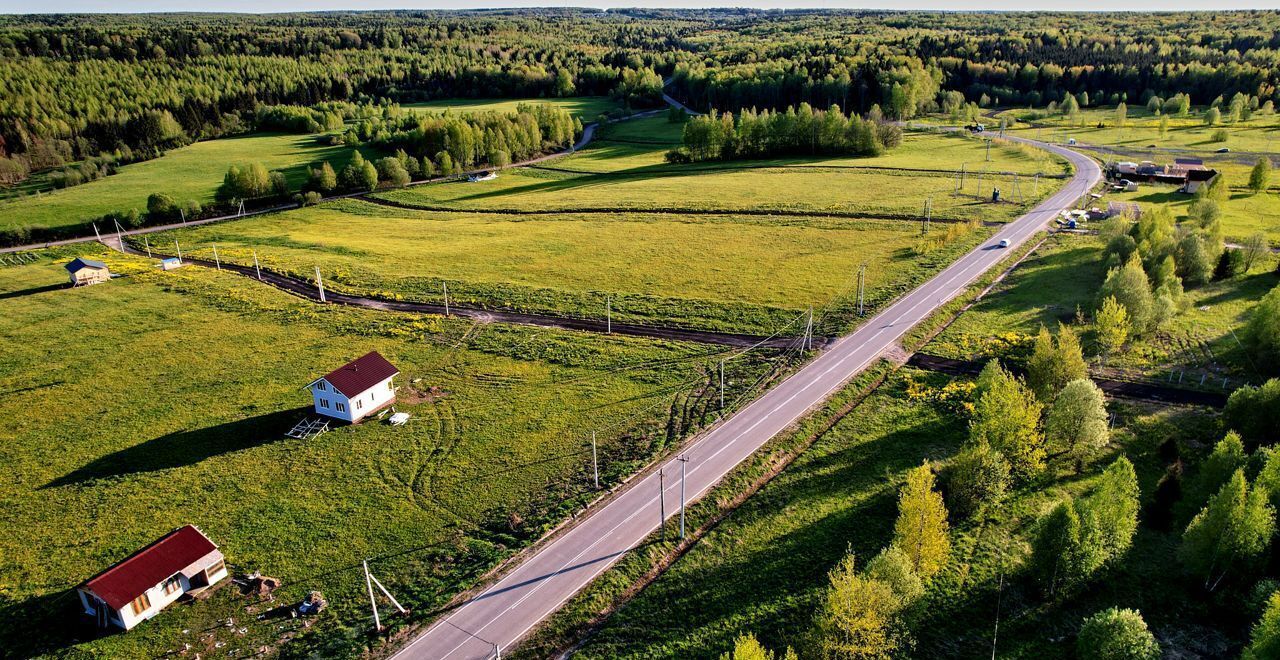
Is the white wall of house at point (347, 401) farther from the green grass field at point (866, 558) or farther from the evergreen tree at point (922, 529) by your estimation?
the evergreen tree at point (922, 529)

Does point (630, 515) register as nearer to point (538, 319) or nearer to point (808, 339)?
point (808, 339)

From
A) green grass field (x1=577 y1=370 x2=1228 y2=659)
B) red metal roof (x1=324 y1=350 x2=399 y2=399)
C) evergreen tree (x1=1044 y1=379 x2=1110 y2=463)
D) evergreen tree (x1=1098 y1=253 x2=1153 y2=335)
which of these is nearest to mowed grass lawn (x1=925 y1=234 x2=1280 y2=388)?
evergreen tree (x1=1098 y1=253 x2=1153 y2=335)

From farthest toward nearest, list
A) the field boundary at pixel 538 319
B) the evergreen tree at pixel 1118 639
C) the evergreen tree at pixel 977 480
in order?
the field boundary at pixel 538 319, the evergreen tree at pixel 977 480, the evergreen tree at pixel 1118 639

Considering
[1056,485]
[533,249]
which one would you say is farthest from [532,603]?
[533,249]

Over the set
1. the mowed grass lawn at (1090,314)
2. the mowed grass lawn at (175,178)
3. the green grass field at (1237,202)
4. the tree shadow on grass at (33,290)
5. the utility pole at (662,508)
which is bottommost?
the utility pole at (662,508)

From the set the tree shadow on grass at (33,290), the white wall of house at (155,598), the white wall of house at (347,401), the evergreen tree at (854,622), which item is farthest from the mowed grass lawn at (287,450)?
the evergreen tree at (854,622)

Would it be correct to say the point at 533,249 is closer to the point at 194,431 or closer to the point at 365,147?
the point at 194,431

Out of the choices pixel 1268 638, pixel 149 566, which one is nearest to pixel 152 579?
pixel 149 566
